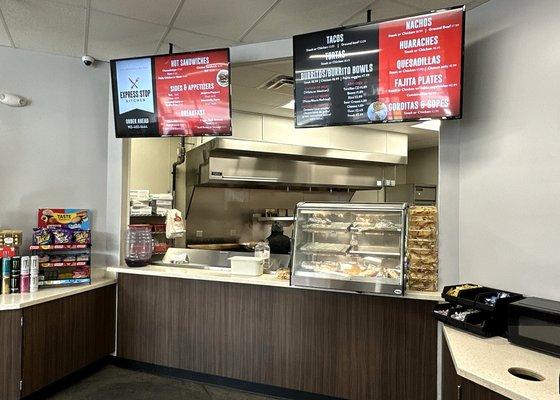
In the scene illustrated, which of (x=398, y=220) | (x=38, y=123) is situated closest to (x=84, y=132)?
(x=38, y=123)

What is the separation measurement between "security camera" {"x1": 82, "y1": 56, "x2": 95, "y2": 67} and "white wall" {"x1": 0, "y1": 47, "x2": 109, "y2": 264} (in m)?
0.07

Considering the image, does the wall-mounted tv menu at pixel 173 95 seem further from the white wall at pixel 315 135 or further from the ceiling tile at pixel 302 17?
the white wall at pixel 315 135

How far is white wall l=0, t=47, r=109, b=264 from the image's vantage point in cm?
355

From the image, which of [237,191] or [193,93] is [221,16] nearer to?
[193,93]

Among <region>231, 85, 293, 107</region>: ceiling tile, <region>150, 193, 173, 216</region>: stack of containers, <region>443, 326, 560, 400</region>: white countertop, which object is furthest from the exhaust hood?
<region>443, 326, 560, 400</region>: white countertop

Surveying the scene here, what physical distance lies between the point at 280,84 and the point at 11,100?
106 inches

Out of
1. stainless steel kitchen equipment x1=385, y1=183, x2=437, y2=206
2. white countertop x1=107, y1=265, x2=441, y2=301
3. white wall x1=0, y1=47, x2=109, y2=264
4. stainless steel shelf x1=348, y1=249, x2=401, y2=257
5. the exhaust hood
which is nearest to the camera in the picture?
white countertop x1=107, y1=265, x2=441, y2=301

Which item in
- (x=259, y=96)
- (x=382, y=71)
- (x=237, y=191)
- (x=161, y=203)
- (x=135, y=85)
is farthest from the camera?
(x=237, y=191)

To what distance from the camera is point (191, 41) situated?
3.48 meters

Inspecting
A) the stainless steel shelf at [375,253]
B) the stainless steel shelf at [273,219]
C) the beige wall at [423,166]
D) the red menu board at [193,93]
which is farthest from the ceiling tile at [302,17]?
the beige wall at [423,166]

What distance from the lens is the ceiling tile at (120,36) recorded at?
308cm

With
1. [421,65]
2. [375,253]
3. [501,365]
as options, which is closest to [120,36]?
[421,65]

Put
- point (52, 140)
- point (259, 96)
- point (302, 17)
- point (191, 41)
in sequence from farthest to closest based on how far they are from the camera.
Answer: point (259, 96)
point (52, 140)
point (191, 41)
point (302, 17)

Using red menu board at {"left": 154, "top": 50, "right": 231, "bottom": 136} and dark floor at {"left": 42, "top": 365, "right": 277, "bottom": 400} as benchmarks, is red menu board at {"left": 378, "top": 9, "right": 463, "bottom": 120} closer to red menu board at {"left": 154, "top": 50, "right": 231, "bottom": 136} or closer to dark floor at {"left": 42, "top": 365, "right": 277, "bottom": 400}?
red menu board at {"left": 154, "top": 50, "right": 231, "bottom": 136}
